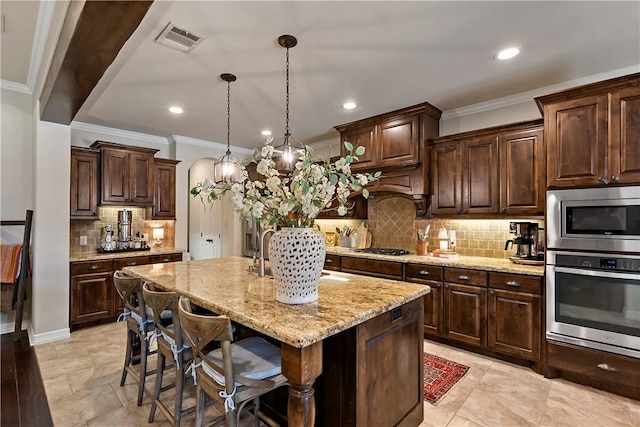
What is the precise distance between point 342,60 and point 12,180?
395 cm

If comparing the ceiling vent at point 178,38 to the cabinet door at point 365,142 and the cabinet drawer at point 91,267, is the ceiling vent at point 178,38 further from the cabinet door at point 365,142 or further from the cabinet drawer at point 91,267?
the cabinet drawer at point 91,267

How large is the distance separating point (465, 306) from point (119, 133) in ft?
17.5

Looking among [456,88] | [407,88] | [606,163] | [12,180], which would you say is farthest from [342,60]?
[12,180]

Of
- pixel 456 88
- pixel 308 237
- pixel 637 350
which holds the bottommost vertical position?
pixel 637 350

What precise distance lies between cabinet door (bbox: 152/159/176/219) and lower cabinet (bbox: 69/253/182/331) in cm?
101

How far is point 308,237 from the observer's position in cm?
167

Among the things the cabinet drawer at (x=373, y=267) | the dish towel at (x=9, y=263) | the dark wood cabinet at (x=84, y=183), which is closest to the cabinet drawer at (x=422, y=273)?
the cabinet drawer at (x=373, y=267)

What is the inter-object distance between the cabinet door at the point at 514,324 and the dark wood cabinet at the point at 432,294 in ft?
1.62

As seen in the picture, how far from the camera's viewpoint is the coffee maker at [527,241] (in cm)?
320

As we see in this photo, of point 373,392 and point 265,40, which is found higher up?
point 265,40

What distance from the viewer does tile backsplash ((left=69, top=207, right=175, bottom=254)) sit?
14.5 ft

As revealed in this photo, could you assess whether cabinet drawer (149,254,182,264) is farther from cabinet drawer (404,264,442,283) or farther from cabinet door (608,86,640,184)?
cabinet door (608,86,640,184)

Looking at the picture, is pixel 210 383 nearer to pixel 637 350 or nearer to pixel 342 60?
pixel 342 60

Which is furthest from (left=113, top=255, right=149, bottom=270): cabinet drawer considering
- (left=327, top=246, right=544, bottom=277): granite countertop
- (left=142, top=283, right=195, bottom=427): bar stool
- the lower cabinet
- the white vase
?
the white vase
